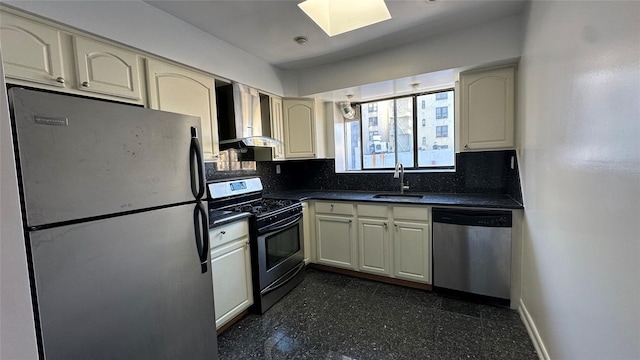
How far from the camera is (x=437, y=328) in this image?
2000 mm

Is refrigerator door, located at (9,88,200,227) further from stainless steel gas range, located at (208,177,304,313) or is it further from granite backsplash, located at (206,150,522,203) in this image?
granite backsplash, located at (206,150,522,203)

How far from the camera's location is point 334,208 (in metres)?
2.97

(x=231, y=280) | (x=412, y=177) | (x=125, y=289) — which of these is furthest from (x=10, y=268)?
(x=412, y=177)

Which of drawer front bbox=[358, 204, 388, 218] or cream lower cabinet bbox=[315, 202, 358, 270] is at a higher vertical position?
drawer front bbox=[358, 204, 388, 218]

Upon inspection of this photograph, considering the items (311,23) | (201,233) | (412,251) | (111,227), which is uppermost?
(311,23)

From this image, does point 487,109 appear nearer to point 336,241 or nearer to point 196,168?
point 336,241

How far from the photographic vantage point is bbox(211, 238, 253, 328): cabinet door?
194 cm

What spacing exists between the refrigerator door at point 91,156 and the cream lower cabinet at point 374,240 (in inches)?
72.8

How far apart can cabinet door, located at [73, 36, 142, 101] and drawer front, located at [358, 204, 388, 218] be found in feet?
7.01

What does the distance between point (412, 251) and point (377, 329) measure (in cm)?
86

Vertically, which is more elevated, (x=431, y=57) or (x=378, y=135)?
(x=431, y=57)

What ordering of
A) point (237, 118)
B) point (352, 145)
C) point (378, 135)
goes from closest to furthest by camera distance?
point (237, 118) → point (378, 135) → point (352, 145)

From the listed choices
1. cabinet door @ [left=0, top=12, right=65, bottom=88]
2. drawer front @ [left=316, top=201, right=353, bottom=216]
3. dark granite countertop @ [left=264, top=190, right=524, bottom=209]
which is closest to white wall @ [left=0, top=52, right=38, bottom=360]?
cabinet door @ [left=0, top=12, right=65, bottom=88]

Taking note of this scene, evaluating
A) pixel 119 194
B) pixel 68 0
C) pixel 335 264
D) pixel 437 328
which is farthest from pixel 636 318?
pixel 68 0
